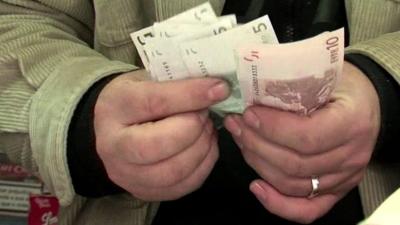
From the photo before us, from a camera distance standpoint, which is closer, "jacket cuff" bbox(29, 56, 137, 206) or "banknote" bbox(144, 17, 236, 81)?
"banknote" bbox(144, 17, 236, 81)

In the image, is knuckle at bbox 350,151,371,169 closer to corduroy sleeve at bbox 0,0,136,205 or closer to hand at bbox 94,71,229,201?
hand at bbox 94,71,229,201

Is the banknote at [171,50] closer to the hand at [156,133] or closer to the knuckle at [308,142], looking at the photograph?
the hand at [156,133]

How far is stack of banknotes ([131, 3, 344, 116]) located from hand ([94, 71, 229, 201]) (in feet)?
0.06

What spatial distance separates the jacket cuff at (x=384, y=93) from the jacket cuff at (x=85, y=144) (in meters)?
0.28

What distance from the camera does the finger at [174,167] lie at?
0.64 metres

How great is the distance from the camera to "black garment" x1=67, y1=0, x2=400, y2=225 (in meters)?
0.71

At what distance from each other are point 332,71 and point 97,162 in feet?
0.97

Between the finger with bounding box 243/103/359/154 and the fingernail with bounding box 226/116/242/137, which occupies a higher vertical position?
the finger with bounding box 243/103/359/154

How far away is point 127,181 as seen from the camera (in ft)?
2.24

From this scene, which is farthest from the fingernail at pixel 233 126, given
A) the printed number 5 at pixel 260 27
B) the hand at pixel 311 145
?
the printed number 5 at pixel 260 27

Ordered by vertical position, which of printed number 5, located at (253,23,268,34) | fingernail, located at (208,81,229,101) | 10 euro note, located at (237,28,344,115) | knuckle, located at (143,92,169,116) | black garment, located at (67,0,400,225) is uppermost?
printed number 5, located at (253,23,268,34)

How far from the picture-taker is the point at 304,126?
23.3 inches

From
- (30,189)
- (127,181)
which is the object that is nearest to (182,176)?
(127,181)

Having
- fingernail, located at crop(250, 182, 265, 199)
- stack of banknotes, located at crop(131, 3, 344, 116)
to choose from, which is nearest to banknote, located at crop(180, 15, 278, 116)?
stack of banknotes, located at crop(131, 3, 344, 116)
